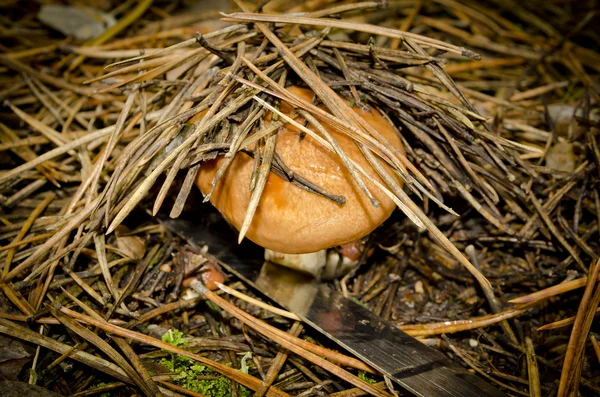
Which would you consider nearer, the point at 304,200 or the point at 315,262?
the point at 304,200

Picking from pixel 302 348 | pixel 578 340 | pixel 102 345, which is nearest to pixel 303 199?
pixel 302 348

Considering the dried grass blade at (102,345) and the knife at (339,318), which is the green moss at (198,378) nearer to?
the dried grass blade at (102,345)

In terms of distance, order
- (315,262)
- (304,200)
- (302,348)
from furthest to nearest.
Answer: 1. (315,262)
2. (302,348)
3. (304,200)

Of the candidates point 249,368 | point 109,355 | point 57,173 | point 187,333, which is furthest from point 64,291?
point 249,368

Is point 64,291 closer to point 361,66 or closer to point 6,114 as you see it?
point 6,114

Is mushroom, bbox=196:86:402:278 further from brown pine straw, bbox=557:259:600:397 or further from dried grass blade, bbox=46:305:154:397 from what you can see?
brown pine straw, bbox=557:259:600:397

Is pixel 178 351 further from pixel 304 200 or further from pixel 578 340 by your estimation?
pixel 578 340

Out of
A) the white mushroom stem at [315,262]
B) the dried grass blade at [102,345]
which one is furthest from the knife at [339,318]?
the dried grass blade at [102,345]
